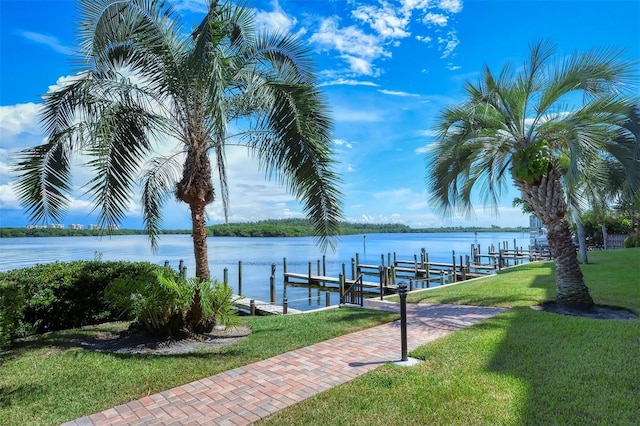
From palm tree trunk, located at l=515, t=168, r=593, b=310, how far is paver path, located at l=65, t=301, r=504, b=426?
3020 mm

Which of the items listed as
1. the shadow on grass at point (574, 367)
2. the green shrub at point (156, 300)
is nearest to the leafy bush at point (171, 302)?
the green shrub at point (156, 300)

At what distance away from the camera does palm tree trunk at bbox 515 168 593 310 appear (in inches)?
295

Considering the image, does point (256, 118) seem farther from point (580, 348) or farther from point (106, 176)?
point (580, 348)

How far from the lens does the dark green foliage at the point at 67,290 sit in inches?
242

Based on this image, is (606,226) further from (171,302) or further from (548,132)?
(171,302)

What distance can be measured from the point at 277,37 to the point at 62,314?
Result: 6.46 m

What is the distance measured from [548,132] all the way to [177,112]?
745cm

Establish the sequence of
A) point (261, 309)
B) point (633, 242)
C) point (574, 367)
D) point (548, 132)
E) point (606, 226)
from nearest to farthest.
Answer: point (574, 367) → point (548, 132) → point (261, 309) → point (633, 242) → point (606, 226)

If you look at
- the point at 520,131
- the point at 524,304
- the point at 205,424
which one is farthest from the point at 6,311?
the point at 520,131

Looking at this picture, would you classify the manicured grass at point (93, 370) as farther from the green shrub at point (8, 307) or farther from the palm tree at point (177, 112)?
the palm tree at point (177, 112)

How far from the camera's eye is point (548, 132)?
7.81 meters

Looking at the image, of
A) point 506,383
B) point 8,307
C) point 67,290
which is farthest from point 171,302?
point 506,383

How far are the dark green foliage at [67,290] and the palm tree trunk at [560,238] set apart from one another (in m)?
7.92

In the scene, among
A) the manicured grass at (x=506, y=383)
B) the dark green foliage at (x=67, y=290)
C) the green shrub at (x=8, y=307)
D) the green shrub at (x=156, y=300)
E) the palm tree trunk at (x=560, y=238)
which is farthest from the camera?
the palm tree trunk at (x=560, y=238)
